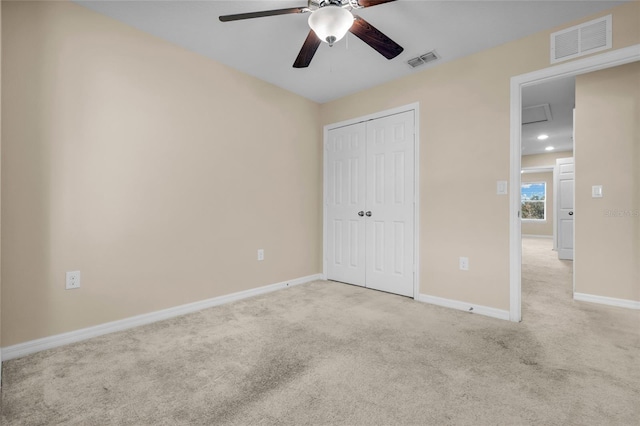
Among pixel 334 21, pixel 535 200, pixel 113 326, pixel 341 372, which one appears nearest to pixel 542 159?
pixel 535 200

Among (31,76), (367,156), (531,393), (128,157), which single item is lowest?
(531,393)

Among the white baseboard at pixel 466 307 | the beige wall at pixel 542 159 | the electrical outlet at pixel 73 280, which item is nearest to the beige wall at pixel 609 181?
the white baseboard at pixel 466 307

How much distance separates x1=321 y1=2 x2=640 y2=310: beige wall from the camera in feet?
8.65

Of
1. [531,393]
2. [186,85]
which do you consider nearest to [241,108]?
[186,85]

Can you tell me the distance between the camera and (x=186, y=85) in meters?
2.76

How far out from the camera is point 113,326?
2299mm

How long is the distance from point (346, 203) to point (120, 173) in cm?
249

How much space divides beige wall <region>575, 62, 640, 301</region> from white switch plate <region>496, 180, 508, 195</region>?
5.04 feet

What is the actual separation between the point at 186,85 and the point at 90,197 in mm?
1302

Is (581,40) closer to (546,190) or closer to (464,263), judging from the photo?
(464,263)

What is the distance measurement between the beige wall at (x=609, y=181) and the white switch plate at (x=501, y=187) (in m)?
1.54

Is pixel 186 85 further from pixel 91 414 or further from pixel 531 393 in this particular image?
pixel 531 393

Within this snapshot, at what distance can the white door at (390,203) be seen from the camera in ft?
10.7

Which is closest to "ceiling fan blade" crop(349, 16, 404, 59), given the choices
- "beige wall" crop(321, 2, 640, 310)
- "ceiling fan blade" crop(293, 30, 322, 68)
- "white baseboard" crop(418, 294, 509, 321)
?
"ceiling fan blade" crop(293, 30, 322, 68)
